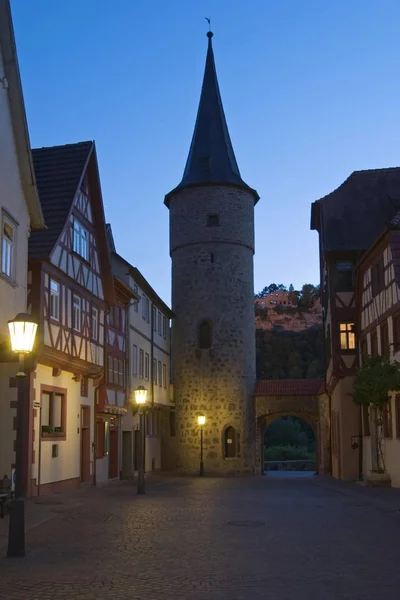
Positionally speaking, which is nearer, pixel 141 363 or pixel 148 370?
pixel 141 363

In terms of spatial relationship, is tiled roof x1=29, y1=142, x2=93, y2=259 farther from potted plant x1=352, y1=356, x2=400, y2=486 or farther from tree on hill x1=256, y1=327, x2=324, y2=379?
tree on hill x1=256, y1=327, x2=324, y2=379

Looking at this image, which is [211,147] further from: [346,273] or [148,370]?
[346,273]

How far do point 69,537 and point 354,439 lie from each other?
20.6 m

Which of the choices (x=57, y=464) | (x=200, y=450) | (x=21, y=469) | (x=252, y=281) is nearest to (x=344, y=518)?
(x=21, y=469)

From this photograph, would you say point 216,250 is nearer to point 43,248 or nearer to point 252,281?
point 252,281

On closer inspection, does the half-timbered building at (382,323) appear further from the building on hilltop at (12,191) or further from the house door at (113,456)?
the building on hilltop at (12,191)

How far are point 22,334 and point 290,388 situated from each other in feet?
106

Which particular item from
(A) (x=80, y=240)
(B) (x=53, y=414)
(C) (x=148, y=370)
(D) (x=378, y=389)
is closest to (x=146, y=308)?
(C) (x=148, y=370)

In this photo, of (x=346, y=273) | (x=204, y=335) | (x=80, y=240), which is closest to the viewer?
(x=80, y=240)

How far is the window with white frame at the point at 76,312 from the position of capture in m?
25.1

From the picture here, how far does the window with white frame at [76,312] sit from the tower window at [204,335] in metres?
17.7

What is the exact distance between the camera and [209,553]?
10.8 metres

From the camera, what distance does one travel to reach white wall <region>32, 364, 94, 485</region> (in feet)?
73.4

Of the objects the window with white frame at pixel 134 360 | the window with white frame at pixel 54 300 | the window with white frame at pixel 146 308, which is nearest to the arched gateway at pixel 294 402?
the window with white frame at pixel 146 308
